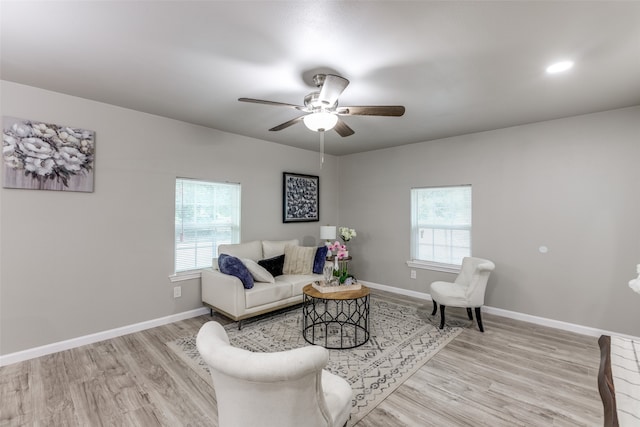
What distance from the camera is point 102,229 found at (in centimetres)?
316

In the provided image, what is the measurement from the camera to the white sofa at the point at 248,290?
339 cm

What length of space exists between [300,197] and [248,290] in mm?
2196

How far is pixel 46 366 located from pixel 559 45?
16.0 feet

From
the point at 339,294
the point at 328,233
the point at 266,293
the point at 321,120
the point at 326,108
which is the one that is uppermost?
the point at 326,108

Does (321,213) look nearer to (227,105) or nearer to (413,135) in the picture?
(413,135)

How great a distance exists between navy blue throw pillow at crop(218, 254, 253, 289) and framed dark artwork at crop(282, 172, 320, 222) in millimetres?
1624

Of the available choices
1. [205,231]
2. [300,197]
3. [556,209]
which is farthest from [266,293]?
[556,209]

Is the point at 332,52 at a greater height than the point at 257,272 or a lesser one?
greater

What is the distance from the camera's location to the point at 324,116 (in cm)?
239

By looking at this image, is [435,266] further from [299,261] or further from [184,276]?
[184,276]

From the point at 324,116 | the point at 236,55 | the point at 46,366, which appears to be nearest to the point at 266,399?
the point at 324,116

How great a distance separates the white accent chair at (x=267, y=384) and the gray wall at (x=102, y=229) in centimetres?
262

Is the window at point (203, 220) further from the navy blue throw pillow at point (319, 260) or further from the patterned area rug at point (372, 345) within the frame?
the navy blue throw pillow at point (319, 260)

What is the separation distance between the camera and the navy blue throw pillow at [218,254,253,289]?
3.42 meters
